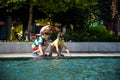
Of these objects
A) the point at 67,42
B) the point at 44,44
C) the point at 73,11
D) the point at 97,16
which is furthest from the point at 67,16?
the point at 44,44

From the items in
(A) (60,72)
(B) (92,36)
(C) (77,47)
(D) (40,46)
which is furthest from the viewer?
(B) (92,36)

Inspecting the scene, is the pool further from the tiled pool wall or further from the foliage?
the foliage

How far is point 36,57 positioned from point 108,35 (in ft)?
32.5

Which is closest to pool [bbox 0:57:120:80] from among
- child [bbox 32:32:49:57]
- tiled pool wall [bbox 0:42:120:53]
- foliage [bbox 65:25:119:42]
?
child [bbox 32:32:49:57]

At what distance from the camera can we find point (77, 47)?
3017cm

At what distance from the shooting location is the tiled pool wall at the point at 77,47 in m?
29.4

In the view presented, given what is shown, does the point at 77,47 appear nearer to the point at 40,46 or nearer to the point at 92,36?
the point at 92,36

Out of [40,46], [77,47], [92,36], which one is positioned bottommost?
[77,47]

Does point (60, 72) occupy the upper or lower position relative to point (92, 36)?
lower

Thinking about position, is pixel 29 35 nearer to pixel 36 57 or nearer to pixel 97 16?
pixel 36 57

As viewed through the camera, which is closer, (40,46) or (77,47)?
(40,46)

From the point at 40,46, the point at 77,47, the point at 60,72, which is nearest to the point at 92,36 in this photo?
the point at 77,47

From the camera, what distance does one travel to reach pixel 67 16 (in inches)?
1812

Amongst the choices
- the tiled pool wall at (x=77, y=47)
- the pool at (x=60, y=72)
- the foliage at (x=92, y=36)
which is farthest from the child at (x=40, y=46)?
the pool at (x=60, y=72)
